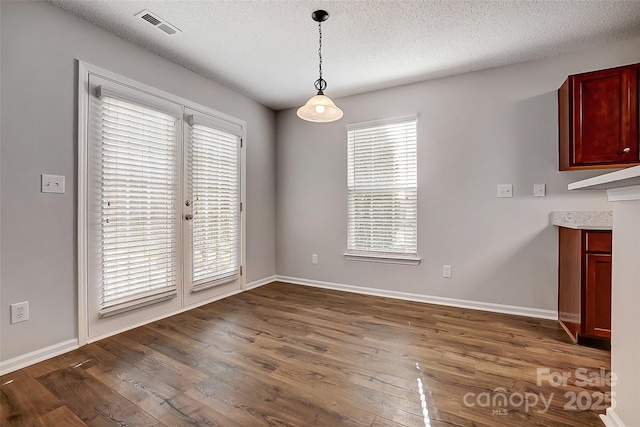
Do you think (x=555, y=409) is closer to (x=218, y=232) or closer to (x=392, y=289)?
(x=392, y=289)

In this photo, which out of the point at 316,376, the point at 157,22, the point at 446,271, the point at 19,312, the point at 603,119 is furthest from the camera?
the point at 446,271

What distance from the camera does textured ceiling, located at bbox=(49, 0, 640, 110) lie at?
88.2 inches

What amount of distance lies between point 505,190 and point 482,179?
24cm

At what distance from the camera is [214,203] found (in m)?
3.51

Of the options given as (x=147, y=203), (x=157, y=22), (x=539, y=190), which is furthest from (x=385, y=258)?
(x=157, y=22)

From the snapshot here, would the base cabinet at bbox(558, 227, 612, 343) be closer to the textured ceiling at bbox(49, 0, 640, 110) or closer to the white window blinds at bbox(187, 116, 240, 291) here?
the textured ceiling at bbox(49, 0, 640, 110)

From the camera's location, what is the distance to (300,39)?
2662mm

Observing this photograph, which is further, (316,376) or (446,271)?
(446,271)

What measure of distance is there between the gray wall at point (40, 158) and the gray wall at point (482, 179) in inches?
107

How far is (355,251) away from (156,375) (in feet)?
8.44

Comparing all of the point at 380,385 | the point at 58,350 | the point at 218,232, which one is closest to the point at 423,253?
the point at 380,385

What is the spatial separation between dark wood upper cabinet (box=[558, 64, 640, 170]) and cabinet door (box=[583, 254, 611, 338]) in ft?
2.84

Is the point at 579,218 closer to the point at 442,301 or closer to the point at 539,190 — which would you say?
the point at 539,190

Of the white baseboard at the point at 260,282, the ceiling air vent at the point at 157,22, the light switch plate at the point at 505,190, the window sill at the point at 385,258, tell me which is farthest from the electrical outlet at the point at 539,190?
the ceiling air vent at the point at 157,22
